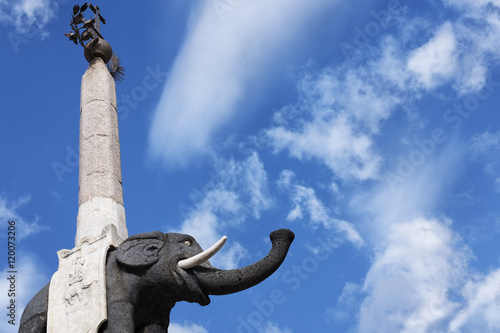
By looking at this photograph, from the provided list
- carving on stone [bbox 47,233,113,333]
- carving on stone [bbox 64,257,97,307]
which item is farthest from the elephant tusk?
carving on stone [bbox 64,257,97,307]

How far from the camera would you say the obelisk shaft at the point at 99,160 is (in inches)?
349

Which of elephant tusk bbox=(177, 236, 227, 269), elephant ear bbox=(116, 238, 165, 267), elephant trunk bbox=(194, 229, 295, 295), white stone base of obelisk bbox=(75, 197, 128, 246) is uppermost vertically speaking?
white stone base of obelisk bbox=(75, 197, 128, 246)

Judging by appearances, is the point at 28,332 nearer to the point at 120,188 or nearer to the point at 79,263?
the point at 79,263

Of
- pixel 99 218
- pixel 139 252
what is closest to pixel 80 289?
pixel 139 252

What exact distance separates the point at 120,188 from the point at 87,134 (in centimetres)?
98

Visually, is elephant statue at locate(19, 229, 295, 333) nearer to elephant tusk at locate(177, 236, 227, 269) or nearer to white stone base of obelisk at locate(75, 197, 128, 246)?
elephant tusk at locate(177, 236, 227, 269)

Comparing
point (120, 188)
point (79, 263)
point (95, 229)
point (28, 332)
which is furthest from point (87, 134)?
point (28, 332)

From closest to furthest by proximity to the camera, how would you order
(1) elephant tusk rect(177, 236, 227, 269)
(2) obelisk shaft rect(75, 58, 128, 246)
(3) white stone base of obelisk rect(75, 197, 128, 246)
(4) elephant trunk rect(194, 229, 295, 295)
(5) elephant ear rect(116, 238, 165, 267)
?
(4) elephant trunk rect(194, 229, 295, 295) → (1) elephant tusk rect(177, 236, 227, 269) → (5) elephant ear rect(116, 238, 165, 267) → (3) white stone base of obelisk rect(75, 197, 128, 246) → (2) obelisk shaft rect(75, 58, 128, 246)

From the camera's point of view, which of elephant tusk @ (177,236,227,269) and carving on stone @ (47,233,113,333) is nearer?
carving on stone @ (47,233,113,333)

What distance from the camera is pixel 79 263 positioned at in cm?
809

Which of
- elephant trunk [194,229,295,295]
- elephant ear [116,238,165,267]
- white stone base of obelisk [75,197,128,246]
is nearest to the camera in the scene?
elephant trunk [194,229,295,295]

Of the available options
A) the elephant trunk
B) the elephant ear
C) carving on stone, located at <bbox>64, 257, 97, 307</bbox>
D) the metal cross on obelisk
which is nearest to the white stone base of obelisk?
the metal cross on obelisk

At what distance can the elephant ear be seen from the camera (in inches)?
309

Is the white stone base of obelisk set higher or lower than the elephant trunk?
higher
